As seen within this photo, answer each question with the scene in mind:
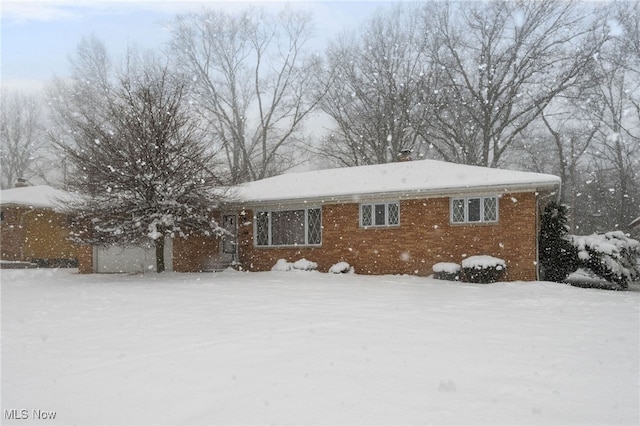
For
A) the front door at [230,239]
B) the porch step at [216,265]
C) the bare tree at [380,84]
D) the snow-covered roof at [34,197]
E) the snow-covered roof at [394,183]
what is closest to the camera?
the snow-covered roof at [394,183]

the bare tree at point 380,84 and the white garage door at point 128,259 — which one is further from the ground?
the bare tree at point 380,84

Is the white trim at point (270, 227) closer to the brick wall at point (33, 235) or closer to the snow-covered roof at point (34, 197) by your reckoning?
the snow-covered roof at point (34, 197)

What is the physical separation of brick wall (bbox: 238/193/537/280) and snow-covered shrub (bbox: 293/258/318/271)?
25 centimetres

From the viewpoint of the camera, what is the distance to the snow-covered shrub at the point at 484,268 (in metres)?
13.4

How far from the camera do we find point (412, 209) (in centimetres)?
1507

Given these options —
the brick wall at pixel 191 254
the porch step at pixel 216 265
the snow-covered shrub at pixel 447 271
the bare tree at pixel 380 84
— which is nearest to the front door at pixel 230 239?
the porch step at pixel 216 265

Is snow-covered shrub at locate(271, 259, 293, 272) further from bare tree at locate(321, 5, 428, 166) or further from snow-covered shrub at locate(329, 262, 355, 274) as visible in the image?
bare tree at locate(321, 5, 428, 166)

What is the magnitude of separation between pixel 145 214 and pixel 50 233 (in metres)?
11.8

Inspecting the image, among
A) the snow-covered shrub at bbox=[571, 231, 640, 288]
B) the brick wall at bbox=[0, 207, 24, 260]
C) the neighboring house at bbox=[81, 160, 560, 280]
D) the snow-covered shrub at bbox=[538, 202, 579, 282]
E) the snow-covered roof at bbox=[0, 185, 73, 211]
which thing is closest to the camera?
the neighboring house at bbox=[81, 160, 560, 280]

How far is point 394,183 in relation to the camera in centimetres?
1562

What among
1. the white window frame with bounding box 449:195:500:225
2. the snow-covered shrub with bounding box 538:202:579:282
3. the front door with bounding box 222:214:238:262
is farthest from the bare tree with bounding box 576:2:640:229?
the front door with bounding box 222:214:238:262

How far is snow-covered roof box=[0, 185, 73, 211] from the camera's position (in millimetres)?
21578

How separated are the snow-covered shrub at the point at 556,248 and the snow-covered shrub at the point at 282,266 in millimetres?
8052

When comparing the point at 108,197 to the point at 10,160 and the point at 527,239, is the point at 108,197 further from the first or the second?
the point at 10,160
